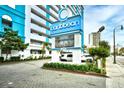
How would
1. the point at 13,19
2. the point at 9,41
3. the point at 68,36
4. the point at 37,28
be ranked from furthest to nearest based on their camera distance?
the point at 37,28 < the point at 13,19 < the point at 9,41 < the point at 68,36

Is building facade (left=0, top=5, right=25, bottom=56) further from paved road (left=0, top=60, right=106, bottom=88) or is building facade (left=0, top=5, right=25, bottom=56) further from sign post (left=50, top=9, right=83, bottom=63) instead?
paved road (left=0, top=60, right=106, bottom=88)

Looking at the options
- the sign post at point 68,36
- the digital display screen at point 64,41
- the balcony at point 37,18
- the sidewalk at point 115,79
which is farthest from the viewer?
the balcony at point 37,18

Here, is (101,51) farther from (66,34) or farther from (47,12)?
(47,12)

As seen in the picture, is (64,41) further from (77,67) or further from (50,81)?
(50,81)

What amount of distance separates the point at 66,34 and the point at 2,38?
38.8 ft

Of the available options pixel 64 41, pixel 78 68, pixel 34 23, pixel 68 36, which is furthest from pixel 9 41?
pixel 34 23

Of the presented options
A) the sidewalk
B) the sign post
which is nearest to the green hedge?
the sign post

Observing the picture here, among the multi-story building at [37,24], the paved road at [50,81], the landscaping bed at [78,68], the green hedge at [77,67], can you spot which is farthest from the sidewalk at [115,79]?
the multi-story building at [37,24]

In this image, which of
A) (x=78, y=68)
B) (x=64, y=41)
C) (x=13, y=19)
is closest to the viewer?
(x=78, y=68)

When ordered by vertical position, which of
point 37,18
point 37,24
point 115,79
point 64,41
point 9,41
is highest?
point 37,18

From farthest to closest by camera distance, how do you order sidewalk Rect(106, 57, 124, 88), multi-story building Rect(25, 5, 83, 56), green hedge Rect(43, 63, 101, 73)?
multi-story building Rect(25, 5, 83, 56)
green hedge Rect(43, 63, 101, 73)
sidewalk Rect(106, 57, 124, 88)

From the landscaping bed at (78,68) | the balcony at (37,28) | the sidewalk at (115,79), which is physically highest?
the balcony at (37,28)

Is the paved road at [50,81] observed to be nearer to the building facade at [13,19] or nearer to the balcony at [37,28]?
the building facade at [13,19]

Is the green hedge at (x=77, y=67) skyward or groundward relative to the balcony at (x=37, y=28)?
groundward
